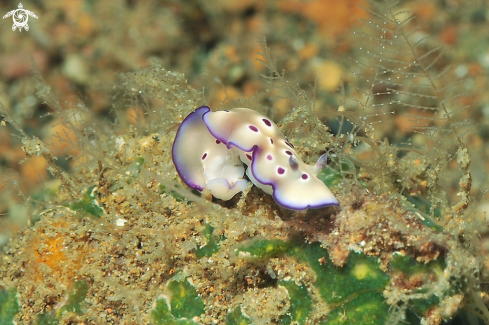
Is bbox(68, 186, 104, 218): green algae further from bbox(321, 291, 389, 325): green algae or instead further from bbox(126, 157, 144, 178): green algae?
bbox(321, 291, 389, 325): green algae

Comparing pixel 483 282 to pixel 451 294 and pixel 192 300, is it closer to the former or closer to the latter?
pixel 451 294

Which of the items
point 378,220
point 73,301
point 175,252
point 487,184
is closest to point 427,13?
point 487,184

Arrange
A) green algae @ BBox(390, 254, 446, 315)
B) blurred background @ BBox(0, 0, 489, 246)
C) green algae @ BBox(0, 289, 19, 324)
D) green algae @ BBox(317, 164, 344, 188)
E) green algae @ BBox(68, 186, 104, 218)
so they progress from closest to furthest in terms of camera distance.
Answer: green algae @ BBox(390, 254, 446, 315) < green algae @ BBox(317, 164, 344, 188) < green algae @ BBox(0, 289, 19, 324) < green algae @ BBox(68, 186, 104, 218) < blurred background @ BBox(0, 0, 489, 246)

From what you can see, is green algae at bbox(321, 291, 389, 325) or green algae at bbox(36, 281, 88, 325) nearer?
green algae at bbox(321, 291, 389, 325)

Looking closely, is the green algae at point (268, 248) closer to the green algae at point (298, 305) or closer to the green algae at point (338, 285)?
the green algae at point (338, 285)

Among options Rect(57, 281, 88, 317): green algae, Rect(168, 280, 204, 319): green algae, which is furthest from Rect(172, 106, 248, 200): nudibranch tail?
Rect(57, 281, 88, 317): green algae

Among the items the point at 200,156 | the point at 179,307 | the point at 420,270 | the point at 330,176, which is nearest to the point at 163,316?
the point at 179,307

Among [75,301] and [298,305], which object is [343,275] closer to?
[298,305]
